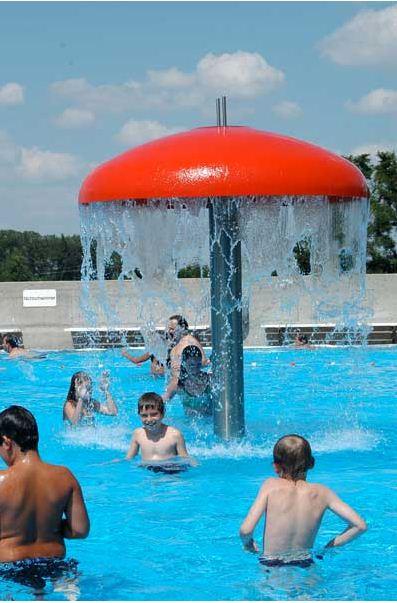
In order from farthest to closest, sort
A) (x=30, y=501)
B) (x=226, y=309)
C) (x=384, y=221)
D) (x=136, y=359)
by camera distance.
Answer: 1. (x=384, y=221)
2. (x=136, y=359)
3. (x=226, y=309)
4. (x=30, y=501)

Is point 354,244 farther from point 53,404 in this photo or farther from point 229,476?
point 53,404

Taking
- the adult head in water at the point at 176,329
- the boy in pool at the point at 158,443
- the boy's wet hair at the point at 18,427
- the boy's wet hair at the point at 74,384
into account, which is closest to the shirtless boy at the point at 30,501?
the boy's wet hair at the point at 18,427

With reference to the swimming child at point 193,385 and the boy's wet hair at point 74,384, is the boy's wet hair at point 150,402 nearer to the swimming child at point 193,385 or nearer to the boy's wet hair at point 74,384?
the boy's wet hair at point 74,384

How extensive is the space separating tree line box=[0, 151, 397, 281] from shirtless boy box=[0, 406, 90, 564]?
8.86 meters


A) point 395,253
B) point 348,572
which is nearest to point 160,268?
point 348,572

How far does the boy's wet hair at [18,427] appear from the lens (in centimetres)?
413

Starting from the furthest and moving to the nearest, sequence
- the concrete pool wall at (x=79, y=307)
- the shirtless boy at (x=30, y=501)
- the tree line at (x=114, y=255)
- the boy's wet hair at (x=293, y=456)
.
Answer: the tree line at (x=114, y=255), the concrete pool wall at (x=79, y=307), the boy's wet hair at (x=293, y=456), the shirtless boy at (x=30, y=501)

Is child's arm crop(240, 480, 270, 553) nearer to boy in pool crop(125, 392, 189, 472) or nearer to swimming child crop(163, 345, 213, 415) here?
boy in pool crop(125, 392, 189, 472)

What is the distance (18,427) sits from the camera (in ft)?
13.6

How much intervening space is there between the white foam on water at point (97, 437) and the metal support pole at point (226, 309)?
1.12 meters

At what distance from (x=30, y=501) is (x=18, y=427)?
32 cm

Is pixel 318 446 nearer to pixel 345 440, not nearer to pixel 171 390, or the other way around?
pixel 345 440

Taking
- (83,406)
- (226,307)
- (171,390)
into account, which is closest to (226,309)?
(226,307)

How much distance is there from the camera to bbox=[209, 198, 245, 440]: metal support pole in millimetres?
8391
